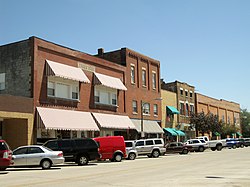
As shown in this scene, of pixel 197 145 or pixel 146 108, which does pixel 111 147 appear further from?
pixel 197 145

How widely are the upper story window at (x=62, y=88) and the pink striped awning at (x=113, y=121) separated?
10.7ft

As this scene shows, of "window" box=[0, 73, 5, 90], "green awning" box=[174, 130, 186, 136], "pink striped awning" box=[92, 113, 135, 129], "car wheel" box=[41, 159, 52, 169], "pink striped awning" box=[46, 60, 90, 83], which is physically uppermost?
"pink striped awning" box=[46, 60, 90, 83]

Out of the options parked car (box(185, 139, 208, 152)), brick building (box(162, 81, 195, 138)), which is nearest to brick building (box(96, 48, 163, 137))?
parked car (box(185, 139, 208, 152))

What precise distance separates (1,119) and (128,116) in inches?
646

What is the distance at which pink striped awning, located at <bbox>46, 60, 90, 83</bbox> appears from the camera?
103 ft

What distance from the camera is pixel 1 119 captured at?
98.9ft

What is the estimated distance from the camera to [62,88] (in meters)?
33.5

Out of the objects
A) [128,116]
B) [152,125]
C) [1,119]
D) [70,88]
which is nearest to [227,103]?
[152,125]

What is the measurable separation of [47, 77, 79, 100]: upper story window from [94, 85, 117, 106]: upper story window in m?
3.42

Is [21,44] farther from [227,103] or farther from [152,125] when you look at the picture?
[227,103]

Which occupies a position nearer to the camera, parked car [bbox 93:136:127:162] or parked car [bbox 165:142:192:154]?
parked car [bbox 93:136:127:162]

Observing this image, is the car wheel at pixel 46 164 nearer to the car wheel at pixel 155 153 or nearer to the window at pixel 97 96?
the car wheel at pixel 155 153

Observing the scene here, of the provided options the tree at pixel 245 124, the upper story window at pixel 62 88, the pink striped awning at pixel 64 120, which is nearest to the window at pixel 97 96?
the pink striped awning at pixel 64 120

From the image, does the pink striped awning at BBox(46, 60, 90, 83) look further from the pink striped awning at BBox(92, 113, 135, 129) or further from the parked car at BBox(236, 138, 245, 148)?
the parked car at BBox(236, 138, 245, 148)
